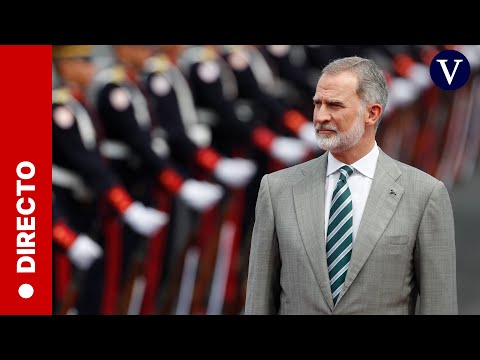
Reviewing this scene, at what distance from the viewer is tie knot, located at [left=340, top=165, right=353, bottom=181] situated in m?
3.15

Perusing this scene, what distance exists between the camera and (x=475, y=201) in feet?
24.3

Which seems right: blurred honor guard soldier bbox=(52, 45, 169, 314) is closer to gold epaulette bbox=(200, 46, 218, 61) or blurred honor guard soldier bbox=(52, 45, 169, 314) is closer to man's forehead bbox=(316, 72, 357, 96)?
gold epaulette bbox=(200, 46, 218, 61)

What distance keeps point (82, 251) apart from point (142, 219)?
1.35 ft

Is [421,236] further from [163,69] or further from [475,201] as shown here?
[475,201]

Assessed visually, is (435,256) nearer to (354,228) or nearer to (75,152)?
(354,228)

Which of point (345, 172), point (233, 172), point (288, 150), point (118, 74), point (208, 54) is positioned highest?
point (208, 54)

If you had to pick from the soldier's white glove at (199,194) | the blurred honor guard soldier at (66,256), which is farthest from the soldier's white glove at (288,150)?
the blurred honor guard soldier at (66,256)

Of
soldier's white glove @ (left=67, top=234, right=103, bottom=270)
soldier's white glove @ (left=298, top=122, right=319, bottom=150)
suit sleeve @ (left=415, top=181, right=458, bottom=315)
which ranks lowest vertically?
suit sleeve @ (left=415, top=181, right=458, bottom=315)

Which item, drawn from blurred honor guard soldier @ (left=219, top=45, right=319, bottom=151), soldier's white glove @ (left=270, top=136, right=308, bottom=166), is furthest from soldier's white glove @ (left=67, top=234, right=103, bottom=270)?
blurred honor guard soldier @ (left=219, top=45, right=319, bottom=151)

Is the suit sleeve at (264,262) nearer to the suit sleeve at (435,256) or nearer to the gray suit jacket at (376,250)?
the gray suit jacket at (376,250)

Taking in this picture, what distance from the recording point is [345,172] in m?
3.15

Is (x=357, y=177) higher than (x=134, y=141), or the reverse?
(x=134, y=141)

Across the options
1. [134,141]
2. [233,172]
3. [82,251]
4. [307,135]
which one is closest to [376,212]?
[82,251]

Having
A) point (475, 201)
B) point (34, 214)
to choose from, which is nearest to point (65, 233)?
point (34, 214)
